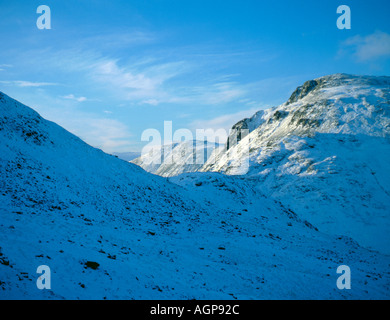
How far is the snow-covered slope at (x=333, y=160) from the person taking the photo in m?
58.5

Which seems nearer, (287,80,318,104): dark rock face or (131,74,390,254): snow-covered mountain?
(131,74,390,254): snow-covered mountain

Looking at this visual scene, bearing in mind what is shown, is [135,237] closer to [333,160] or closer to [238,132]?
[333,160]

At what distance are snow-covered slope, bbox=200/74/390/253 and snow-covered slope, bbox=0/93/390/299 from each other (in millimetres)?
31309

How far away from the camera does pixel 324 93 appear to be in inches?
4611

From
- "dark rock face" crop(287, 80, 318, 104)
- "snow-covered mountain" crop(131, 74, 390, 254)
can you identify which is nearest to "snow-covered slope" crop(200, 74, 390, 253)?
"snow-covered mountain" crop(131, 74, 390, 254)

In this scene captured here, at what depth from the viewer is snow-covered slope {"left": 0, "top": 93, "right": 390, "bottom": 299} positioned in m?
12.2

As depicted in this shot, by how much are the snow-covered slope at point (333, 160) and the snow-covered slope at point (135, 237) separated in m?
31.3

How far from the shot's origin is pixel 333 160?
251ft

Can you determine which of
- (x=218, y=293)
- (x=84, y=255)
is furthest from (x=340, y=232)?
(x=84, y=255)

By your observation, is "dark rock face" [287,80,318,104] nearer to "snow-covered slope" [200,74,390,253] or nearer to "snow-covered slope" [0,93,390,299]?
"snow-covered slope" [200,74,390,253]

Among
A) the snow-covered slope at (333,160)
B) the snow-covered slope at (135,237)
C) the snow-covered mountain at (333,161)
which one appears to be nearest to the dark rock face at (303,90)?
the snow-covered mountain at (333,161)

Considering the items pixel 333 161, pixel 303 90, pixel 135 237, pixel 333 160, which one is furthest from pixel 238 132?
pixel 135 237

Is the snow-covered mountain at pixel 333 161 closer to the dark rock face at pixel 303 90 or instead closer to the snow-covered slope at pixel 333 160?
the snow-covered slope at pixel 333 160
